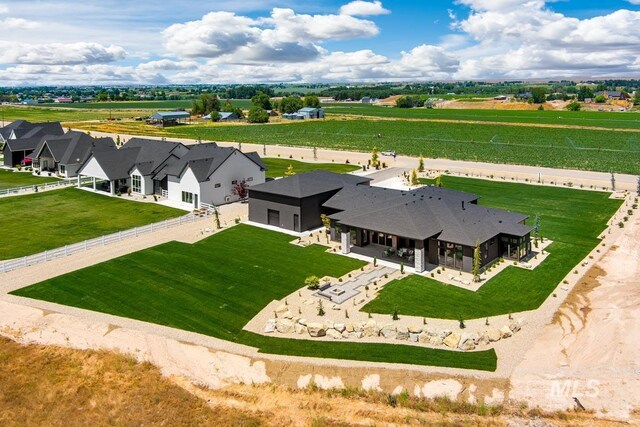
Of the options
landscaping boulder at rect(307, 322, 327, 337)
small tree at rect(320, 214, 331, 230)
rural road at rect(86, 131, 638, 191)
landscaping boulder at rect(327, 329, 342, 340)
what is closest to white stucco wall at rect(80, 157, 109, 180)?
small tree at rect(320, 214, 331, 230)

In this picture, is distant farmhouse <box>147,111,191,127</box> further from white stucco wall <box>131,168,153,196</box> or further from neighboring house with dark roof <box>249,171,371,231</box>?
neighboring house with dark roof <box>249,171,371,231</box>

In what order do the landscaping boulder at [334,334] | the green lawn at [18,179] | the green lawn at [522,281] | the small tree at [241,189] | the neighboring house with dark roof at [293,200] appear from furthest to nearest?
the green lawn at [18,179] < the small tree at [241,189] < the neighboring house with dark roof at [293,200] < the green lawn at [522,281] < the landscaping boulder at [334,334]

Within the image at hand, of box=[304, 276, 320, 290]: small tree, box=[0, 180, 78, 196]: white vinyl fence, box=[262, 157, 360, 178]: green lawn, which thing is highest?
box=[262, 157, 360, 178]: green lawn

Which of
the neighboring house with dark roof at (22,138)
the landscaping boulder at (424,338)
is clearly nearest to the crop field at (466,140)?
the neighboring house with dark roof at (22,138)

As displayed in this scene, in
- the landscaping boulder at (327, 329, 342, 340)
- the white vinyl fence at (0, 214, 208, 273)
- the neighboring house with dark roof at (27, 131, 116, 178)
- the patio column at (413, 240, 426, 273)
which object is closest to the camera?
the landscaping boulder at (327, 329, 342, 340)

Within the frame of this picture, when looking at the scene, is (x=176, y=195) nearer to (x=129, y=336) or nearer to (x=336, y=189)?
(x=336, y=189)

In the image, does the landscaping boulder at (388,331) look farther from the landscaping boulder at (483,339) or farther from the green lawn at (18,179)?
the green lawn at (18,179)

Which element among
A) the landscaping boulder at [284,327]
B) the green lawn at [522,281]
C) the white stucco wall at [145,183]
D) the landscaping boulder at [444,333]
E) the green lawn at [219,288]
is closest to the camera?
the green lawn at [219,288]
